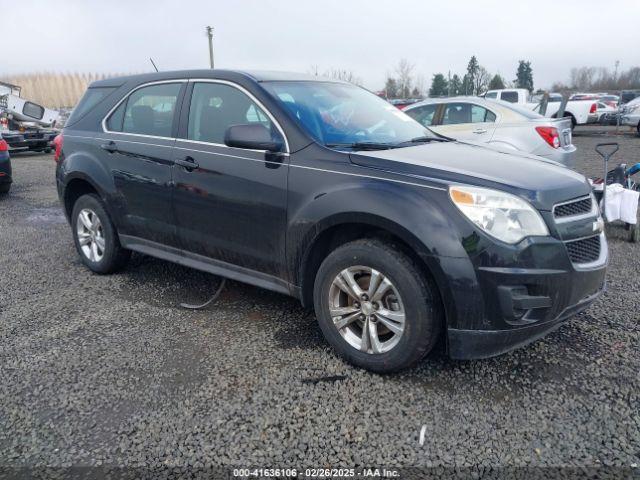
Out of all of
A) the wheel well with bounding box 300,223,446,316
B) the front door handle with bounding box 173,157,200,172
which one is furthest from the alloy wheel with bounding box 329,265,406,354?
the front door handle with bounding box 173,157,200,172

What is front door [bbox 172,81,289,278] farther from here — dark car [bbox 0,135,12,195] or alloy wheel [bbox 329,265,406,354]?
dark car [bbox 0,135,12,195]

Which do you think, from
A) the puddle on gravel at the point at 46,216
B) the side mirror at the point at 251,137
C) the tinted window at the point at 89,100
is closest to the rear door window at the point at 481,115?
the tinted window at the point at 89,100

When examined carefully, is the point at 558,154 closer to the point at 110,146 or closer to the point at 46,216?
the point at 110,146

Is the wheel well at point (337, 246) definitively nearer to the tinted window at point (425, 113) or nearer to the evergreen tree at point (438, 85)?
the tinted window at point (425, 113)

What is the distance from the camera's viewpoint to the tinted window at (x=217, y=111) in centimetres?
364

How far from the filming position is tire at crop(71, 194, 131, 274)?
4699 millimetres

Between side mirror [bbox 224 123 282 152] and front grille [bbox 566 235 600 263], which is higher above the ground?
side mirror [bbox 224 123 282 152]

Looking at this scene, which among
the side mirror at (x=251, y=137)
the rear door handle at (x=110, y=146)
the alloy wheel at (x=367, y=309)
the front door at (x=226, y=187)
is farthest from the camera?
the rear door handle at (x=110, y=146)

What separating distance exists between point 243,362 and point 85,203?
2588 mm

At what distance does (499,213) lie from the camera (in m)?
2.71

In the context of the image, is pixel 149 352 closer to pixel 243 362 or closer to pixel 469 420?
pixel 243 362

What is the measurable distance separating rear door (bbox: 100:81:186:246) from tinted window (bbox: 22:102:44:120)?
586 inches

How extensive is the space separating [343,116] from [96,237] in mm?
2658

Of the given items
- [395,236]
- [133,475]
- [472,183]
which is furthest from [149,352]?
[472,183]
